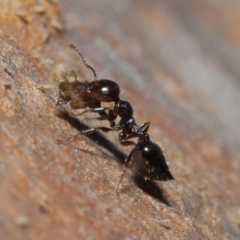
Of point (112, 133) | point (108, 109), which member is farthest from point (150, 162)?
point (112, 133)

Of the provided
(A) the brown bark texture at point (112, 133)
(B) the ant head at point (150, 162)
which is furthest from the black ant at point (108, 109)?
(A) the brown bark texture at point (112, 133)

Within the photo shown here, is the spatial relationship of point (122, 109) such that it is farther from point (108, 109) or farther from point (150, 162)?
point (150, 162)

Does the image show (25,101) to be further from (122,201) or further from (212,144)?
(212,144)

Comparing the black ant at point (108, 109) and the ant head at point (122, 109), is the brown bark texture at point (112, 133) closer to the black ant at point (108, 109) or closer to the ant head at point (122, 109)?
the black ant at point (108, 109)

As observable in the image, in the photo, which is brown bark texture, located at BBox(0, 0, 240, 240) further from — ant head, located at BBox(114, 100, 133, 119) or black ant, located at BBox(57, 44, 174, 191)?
ant head, located at BBox(114, 100, 133, 119)

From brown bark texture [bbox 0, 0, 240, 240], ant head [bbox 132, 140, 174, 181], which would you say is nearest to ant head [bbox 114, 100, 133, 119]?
brown bark texture [bbox 0, 0, 240, 240]

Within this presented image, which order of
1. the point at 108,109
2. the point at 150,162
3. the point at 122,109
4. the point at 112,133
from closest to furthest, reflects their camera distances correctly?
the point at 150,162 < the point at 108,109 < the point at 122,109 < the point at 112,133
